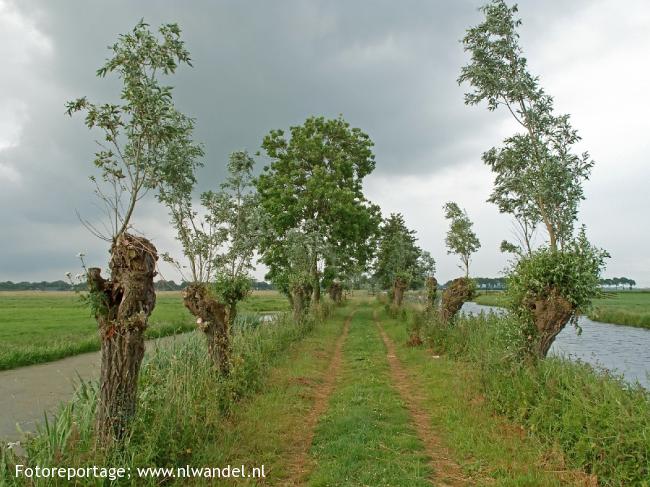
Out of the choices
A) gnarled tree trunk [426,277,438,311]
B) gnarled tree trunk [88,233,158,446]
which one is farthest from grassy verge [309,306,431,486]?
gnarled tree trunk [426,277,438,311]

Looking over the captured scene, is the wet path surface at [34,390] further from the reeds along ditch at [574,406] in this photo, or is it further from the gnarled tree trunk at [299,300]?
the gnarled tree trunk at [299,300]

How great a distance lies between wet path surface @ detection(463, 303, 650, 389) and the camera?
1742cm

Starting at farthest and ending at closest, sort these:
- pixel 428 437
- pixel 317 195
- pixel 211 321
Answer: pixel 317 195 < pixel 211 321 < pixel 428 437

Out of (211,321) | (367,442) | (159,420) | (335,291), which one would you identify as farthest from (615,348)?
(335,291)

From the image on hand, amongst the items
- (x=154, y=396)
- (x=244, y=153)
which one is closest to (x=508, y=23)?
(x=244, y=153)

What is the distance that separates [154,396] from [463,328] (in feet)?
39.3

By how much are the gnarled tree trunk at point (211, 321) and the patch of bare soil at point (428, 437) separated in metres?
4.42

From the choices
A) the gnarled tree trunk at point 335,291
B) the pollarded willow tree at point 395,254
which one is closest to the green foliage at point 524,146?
the pollarded willow tree at point 395,254

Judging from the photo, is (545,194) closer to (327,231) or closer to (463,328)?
(463,328)

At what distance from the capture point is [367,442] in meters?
7.45

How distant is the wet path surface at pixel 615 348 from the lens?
17.4 metres

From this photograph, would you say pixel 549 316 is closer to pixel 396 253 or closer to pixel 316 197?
pixel 316 197

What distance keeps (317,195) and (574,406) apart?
2460cm

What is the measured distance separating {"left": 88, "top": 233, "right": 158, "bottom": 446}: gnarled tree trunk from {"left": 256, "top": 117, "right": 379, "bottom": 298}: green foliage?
21591 mm
